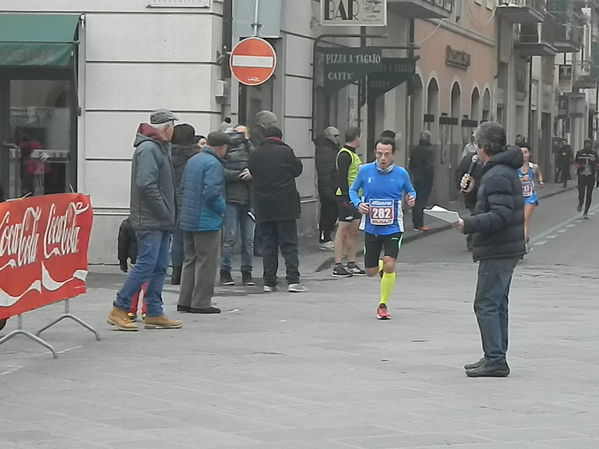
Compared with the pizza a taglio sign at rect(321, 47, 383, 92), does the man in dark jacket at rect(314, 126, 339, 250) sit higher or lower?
lower

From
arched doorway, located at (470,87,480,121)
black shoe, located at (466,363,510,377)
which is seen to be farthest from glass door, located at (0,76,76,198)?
arched doorway, located at (470,87,480,121)

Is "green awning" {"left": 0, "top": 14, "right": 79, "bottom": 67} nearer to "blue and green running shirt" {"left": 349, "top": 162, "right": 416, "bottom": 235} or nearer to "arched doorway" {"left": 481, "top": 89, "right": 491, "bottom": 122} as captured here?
"blue and green running shirt" {"left": 349, "top": 162, "right": 416, "bottom": 235}

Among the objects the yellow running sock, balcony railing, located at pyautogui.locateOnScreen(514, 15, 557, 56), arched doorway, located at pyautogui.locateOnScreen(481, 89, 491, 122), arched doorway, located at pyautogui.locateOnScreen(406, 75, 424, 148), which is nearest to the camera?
the yellow running sock

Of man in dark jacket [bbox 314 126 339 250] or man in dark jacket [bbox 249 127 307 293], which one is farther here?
man in dark jacket [bbox 314 126 339 250]

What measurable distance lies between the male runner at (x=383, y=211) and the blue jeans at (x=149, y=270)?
221 centimetres

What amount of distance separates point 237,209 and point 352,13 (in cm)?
818

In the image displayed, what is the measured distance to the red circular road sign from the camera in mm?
17969

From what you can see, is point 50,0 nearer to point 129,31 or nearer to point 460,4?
point 129,31

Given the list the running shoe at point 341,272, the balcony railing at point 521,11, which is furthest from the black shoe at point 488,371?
the balcony railing at point 521,11

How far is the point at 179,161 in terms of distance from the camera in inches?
621

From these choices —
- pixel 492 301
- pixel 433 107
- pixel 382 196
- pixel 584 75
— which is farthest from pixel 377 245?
pixel 584 75

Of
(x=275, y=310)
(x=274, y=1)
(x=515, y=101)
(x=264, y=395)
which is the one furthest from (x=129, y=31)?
(x=515, y=101)

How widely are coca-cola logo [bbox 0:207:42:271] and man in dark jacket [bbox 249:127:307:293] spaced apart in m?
5.09

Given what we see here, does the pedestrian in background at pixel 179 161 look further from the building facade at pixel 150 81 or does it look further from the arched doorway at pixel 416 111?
the arched doorway at pixel 416 111
